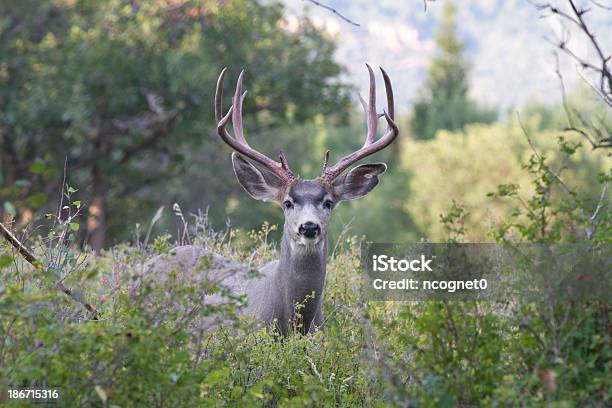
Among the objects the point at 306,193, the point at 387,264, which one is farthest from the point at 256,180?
the point at 387,264

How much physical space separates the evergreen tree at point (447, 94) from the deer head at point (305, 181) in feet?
169

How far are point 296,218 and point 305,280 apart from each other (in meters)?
0.47

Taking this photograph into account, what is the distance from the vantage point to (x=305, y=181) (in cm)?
794

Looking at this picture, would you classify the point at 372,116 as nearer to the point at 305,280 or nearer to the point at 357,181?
the point at 357,181

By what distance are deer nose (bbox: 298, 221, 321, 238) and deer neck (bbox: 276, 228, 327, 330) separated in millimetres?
131

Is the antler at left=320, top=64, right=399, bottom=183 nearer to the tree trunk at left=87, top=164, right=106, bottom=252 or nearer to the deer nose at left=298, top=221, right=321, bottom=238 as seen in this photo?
the deer nose at left=298, top=221, right=321, bottom=238

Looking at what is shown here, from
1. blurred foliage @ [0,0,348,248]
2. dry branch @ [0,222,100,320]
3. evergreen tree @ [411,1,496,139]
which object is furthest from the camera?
evergreen tree @ [411,1,496,139]

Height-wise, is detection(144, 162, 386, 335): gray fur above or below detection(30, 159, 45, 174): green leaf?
above

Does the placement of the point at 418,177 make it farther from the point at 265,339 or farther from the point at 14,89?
the point at 265,339

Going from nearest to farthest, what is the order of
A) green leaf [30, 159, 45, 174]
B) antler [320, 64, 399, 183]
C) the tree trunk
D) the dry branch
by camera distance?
green leaf [30, 159, 45, 174] → the dry branch → antler [320, 64, 399, 183] → the tree trunk

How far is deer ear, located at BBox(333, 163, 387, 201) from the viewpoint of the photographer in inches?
324

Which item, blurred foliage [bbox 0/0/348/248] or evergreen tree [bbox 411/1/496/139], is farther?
evergreen tree [bbox 411/1/496/139]

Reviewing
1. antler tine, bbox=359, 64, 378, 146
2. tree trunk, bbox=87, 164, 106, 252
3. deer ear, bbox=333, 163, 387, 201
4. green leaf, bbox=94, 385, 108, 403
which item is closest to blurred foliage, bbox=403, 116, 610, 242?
tree trunk, bbox=87, 164, 106, 252

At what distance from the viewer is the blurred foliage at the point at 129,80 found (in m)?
21.3
